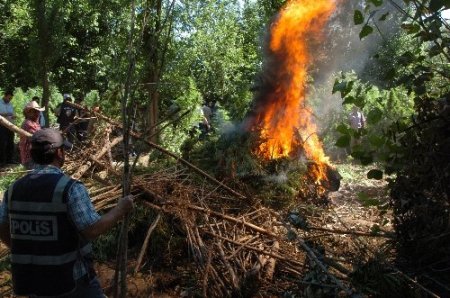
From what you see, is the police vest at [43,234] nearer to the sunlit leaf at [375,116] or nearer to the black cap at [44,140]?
the black cap at [44,140]

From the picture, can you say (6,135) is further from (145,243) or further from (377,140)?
(377,140)

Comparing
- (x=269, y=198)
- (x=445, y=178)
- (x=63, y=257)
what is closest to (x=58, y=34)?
(x=269, y=198)

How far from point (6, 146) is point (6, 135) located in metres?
0.31

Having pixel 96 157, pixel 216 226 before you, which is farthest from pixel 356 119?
pixel 216 226

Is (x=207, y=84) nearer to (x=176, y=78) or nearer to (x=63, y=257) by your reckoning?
(x=176, y=78)

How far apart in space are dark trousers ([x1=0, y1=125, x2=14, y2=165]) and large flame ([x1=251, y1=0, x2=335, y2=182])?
24.0 feet

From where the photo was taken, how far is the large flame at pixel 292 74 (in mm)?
7965

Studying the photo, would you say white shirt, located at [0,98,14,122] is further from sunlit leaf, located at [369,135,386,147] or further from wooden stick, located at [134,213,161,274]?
sunlit leaf, located at [369,135,386,147]

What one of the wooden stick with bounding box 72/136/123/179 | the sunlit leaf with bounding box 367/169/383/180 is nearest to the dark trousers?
the wooden stick with bounding box 72/136/123/179

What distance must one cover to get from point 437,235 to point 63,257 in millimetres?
2507

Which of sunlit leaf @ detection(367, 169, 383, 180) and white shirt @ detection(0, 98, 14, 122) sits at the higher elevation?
white shirt @ detection(0, 98, 14, 122)

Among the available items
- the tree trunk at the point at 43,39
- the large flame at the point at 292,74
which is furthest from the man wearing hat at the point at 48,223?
the tree trunk at the point at 43,39

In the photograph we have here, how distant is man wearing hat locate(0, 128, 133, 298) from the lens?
8.42 feet

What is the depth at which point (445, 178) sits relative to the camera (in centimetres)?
304
